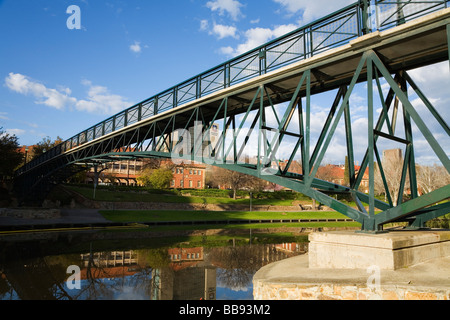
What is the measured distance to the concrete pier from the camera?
5984 mm

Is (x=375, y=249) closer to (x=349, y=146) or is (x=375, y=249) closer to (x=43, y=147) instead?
(x=349, y=146)

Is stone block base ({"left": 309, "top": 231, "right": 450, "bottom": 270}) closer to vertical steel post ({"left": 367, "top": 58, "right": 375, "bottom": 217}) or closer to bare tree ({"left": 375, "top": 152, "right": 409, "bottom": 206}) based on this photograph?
vertical steel post ({"left": 367, "top": 58, "right": 375, "bottom": 217})

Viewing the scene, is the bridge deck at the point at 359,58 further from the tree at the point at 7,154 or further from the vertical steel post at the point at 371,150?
the tree at the point at 7,154

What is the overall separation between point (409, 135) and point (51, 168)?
124ft

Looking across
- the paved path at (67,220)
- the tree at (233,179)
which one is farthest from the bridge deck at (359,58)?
the tree at (233,179)

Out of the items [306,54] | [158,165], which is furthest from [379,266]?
[158,165]

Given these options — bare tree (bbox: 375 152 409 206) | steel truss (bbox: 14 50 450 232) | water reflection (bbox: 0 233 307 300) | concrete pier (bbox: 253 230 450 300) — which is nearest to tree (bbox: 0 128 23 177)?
water reflection (bbox: 0 233 307 300)

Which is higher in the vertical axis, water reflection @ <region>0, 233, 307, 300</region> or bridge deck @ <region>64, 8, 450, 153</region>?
bridge deck @ <region>64, 8, 450, 153</region>

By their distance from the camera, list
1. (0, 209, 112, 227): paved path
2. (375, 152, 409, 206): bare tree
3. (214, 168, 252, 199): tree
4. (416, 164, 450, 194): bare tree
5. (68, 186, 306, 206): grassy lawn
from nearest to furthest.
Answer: (0, 209, 112, 227): paved path
(416, 164, 450, 194): bare tree
(68, 186, 306, 206): grassy lawn
(375, 152, 409, 206): bare tree
(214, 168, 252, 199): tree

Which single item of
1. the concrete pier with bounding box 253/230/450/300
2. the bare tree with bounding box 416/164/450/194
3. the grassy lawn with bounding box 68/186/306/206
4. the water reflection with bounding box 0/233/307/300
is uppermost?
the bare tree with bounding box 416/164/450/194

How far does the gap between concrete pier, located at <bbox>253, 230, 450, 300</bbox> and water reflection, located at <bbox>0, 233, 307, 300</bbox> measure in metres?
2.80
